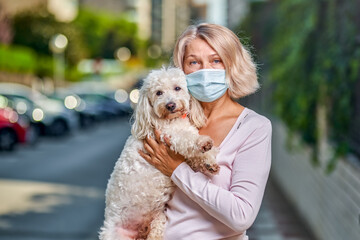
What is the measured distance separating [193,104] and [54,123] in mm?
19412

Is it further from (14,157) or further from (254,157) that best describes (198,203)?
(14,157)

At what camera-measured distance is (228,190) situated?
7.23ft

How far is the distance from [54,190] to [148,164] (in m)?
8.56

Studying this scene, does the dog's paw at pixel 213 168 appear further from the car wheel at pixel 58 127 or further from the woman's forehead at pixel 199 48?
the car wheel at pixel 58 127

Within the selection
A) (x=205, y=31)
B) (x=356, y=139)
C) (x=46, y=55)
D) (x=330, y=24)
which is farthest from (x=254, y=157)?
(x=46, y=55)

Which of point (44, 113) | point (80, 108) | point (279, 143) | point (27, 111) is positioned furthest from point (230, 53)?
point (80, 108)

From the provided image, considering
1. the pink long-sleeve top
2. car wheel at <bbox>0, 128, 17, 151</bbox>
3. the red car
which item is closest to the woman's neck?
the pink long-sleeve top

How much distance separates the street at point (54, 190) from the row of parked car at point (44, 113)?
58 centimetres

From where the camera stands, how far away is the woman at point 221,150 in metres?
2.12

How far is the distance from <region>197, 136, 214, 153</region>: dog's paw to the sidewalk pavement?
195 inches

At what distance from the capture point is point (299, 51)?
775 centimetres

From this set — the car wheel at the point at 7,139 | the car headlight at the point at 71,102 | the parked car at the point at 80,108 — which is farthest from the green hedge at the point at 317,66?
the parked car at the point at 80,108

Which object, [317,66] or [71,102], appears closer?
[317,66]

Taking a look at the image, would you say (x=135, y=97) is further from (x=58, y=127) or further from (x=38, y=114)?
(x=58, y=127)
